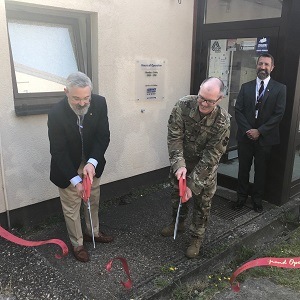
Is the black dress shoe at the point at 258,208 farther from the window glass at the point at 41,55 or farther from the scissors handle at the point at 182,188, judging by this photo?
the window glass at the point at 41,55

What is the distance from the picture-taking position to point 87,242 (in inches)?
137

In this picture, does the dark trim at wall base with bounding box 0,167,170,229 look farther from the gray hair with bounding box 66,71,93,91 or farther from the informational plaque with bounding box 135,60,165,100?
the gray hair with bounding box 66,71,93,91

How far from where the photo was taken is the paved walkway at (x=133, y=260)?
2.71m

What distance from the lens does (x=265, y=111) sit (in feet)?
13.3

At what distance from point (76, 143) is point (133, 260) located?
1.24 m

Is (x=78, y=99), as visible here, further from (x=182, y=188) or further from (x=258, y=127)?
(x=258, y=127)

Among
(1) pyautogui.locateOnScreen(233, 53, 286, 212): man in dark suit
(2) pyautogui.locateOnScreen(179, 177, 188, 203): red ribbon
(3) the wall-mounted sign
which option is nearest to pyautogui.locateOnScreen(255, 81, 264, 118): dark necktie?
(1) pyautogui.locateOnScreen(233, 53, 286, 212): man in dark suit

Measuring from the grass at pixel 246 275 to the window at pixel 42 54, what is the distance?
232 cm

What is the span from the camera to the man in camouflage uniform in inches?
118

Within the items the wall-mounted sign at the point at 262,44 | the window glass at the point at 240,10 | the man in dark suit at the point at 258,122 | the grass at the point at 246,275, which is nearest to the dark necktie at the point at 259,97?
the man in dark suit at the point at 258,122

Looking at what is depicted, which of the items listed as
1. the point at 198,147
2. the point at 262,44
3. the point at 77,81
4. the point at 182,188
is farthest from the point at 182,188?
the point at 262,44

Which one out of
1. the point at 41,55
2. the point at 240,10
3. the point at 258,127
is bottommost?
the point at 258,127

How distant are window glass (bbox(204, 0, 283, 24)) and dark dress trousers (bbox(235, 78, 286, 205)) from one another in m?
0.91

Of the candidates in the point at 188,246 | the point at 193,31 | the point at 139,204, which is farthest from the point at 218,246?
the point at 193,31
